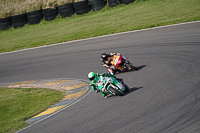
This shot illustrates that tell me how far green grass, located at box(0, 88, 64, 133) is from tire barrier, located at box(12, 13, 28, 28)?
16.7 meters

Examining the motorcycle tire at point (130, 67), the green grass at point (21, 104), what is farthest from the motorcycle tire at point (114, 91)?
the motorcycle tire at point (130, 67)

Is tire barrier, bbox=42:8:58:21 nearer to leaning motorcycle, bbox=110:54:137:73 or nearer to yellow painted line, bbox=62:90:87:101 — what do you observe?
leaning motorcycle, bbox=110:54:137:73

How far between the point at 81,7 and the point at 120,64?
17.3m

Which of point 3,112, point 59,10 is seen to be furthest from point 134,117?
point 59,10

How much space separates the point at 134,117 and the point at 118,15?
19.3 m

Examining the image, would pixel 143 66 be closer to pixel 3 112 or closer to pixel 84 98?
pixel 84 98

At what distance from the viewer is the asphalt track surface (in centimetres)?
764

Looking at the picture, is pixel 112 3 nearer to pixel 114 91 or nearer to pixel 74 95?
pixel 74 95

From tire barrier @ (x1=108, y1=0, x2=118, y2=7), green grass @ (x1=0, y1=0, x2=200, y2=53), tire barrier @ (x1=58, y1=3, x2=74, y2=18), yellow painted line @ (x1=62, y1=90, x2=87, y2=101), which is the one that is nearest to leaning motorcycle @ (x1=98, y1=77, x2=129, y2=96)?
yellow painted line @ (x1=62, y1=90, x2=87, y2=101)

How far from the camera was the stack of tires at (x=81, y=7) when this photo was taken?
28.5 m

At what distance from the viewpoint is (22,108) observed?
12.0 meters

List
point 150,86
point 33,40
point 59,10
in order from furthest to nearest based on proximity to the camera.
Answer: point 59,10 → point 33,40 → point 150,86

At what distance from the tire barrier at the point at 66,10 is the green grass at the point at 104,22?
0.43 metres

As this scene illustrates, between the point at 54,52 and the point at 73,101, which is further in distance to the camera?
the point at 54,52
